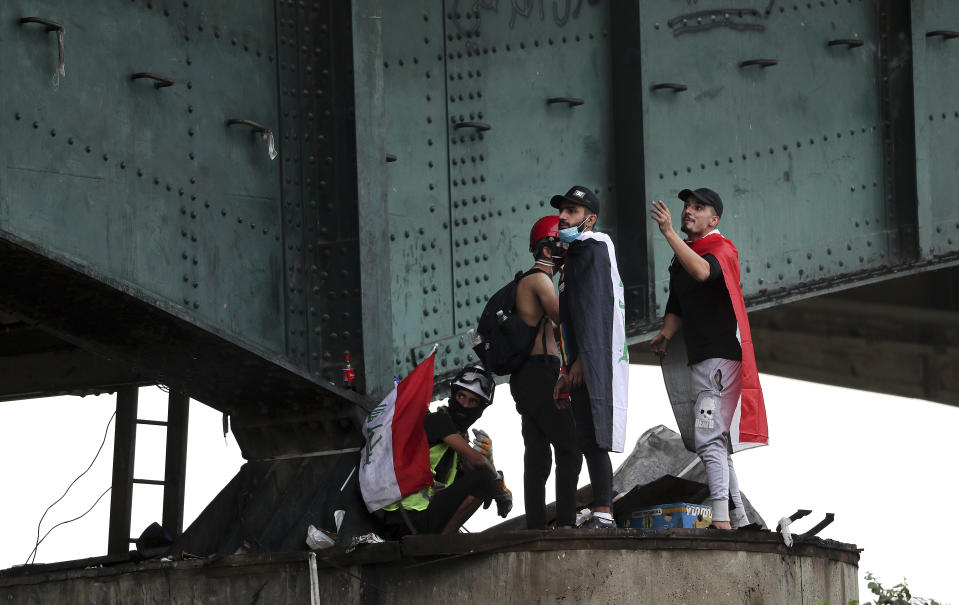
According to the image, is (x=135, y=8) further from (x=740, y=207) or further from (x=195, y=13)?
(x=740, y=207)

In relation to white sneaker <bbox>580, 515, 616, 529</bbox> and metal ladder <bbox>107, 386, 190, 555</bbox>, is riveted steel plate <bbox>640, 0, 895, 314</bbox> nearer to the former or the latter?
white sneaker <bbox>580, 515, 616, 529</bbox>

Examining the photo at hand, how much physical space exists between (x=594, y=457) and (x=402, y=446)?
1360 millimetres

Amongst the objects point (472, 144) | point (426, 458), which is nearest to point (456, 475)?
point (426, 458)

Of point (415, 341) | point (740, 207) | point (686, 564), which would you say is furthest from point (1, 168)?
point (740, 207)

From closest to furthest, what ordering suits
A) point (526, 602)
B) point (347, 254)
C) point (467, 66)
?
point (526, 602) < point (347, 254) < point (467, 66)

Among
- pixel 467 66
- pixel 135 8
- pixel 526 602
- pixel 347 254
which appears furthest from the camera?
pixel 467 66

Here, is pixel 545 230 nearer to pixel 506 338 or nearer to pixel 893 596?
pixel 506 338

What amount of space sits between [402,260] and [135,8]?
2469 mm

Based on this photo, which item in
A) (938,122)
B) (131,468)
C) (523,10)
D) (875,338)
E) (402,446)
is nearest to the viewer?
(402,446)

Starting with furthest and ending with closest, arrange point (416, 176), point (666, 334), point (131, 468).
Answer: point (131, 468)
point (416, 176)
point (666, 334)

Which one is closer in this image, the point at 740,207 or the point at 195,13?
the point at 195,13

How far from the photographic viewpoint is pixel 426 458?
356 inches

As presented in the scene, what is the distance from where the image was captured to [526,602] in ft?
26.2

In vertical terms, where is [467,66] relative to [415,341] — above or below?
above
